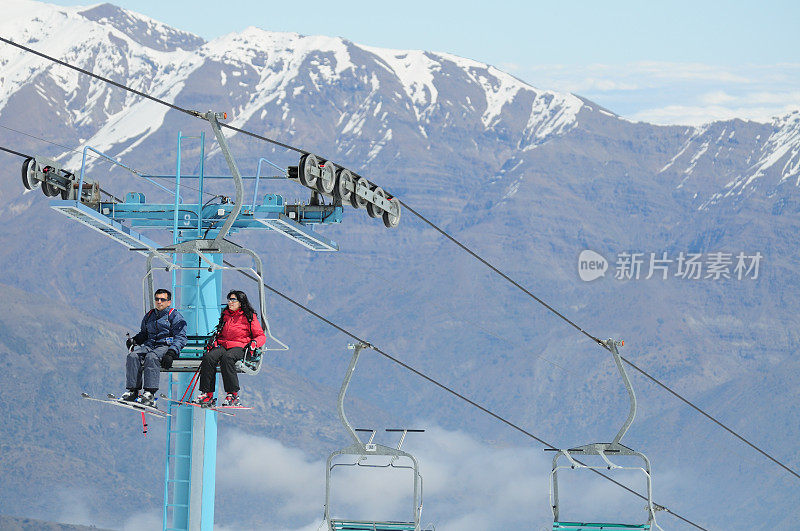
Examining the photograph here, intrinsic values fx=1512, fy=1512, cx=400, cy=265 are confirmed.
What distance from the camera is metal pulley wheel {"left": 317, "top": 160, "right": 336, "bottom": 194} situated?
33.7 m

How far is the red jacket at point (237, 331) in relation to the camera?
102 ft

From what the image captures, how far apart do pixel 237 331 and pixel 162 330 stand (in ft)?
5.18

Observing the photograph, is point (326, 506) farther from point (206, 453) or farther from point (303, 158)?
point (206, 453)

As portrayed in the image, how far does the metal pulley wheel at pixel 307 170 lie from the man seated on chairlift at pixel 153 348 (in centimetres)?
415

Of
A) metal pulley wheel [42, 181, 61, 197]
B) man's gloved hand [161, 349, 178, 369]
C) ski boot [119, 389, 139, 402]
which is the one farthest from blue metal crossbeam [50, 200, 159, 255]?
ski boot [119, 389, 139, 402]

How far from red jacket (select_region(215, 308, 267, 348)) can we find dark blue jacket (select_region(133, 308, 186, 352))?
0.91 metres

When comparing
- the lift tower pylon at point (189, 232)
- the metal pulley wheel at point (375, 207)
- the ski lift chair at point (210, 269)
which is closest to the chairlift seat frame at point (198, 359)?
the ski lift chair at point (210, 269)

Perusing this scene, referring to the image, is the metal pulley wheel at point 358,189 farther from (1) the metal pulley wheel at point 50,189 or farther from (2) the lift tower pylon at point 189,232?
(1) the metal pulley wheel at point 50,189

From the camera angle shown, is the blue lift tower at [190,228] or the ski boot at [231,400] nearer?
the ski boot at [231,400]

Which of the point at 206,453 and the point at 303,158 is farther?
the point at 206,453

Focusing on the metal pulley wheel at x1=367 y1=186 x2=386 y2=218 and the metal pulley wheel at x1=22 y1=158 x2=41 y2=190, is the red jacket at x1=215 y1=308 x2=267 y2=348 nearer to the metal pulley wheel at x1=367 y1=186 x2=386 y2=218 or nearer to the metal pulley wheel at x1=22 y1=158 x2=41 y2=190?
the metal pulley wheel at x1=367 y1=186 x2=386 y2=218

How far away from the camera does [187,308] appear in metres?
41.7

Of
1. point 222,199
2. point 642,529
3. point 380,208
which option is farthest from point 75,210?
point 642,529

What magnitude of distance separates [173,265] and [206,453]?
13580 mm
